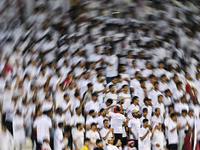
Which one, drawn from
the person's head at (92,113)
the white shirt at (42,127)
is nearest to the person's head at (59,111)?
the person's head at (92,113)

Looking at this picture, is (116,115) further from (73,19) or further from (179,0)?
(179,0)

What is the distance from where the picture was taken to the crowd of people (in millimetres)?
5895

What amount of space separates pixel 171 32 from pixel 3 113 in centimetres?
442

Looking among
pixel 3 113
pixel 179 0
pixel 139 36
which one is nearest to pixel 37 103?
pixel 3 113

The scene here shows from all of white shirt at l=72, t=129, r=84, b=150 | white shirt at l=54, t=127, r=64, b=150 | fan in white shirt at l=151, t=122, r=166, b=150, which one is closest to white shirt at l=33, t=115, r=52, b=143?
white shirt at l=54, t=127, r=64, b=150

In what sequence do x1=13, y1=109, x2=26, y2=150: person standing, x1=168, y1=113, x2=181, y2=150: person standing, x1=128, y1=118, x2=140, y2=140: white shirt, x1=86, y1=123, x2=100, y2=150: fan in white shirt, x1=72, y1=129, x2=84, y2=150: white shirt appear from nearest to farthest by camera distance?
1. x1=13, y1=109, x2=26, y2=150: person standing
2. x1=86, y1=123, x2=100, y2=150: fan in white shirt
3. x1=72, y1=129, x2=84, y2=150: white shirt
4. x1=168, y1=113, x2=181, y2=150: person standing
5. x1=128, y1=118, x2=140, y2=140: white shirt

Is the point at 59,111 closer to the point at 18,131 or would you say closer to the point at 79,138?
the point at 79,138

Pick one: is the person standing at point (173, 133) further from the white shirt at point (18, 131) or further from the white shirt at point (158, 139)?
the white shirt at point (18, 131)

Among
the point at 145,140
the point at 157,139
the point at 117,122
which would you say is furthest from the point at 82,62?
the point at 157,139

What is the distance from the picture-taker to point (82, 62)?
31.8ft

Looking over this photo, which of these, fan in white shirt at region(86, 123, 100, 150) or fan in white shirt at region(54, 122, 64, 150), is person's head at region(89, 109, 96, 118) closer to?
fan in white shirt at region(86, 123, 100, 150)

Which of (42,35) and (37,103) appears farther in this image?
(37,103)

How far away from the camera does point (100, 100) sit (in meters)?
12.6

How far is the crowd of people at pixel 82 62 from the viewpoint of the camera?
5.89 meters
